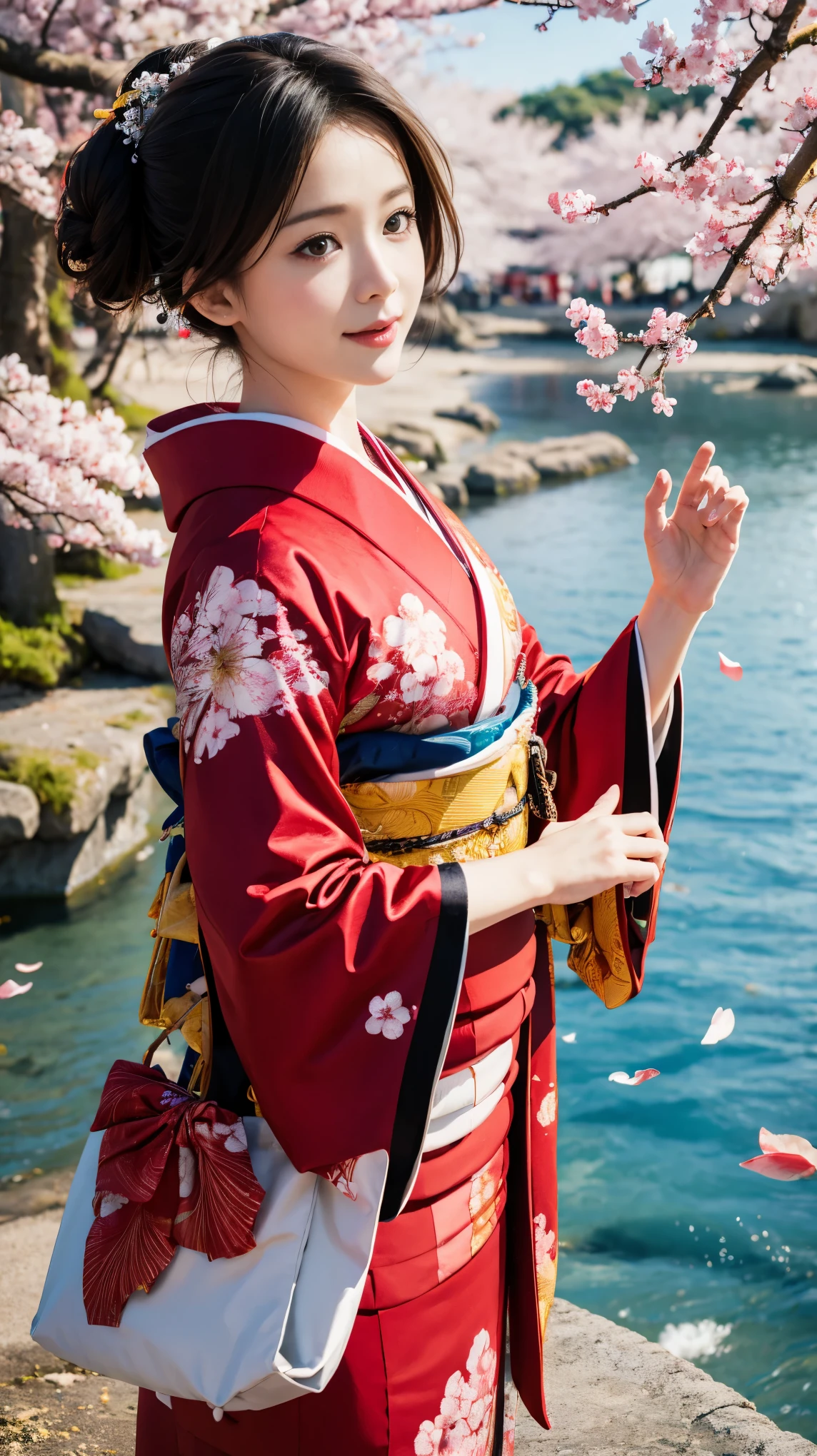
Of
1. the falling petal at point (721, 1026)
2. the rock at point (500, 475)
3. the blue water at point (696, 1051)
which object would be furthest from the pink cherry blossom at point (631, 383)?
the rock at point (500, 475)

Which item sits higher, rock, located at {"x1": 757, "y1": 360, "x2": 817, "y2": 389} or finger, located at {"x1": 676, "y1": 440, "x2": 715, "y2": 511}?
finger, located at {"x1": 676, "y1": 440, "x2": 715, "y2": 511}

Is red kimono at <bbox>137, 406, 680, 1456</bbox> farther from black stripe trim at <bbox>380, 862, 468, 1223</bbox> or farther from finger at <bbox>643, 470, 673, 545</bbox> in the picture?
finger at <bbox>643, 470, 673, 545</bbox>

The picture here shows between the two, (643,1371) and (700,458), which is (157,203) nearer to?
(700,458)

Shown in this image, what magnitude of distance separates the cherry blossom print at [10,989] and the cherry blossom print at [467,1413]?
3.22m

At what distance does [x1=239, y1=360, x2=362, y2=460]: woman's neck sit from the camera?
158cm

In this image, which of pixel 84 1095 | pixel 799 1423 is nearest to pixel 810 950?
pixel 799 1423

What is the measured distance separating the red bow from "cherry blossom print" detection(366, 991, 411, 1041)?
9.1 inches

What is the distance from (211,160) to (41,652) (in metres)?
5.41

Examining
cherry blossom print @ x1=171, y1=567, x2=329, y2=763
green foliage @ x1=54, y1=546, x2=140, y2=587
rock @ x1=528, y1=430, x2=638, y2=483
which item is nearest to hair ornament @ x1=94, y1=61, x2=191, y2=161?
cherry blossom print @ x1=171, y1=567, x2=329, y2=763

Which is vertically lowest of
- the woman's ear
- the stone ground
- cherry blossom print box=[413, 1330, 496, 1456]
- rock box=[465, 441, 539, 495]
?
rock box=[465, 441, 539, 495]

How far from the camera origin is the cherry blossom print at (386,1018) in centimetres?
131

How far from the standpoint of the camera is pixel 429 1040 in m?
1.32

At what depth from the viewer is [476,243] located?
1183 inches

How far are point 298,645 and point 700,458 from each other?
737 mm
